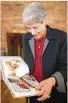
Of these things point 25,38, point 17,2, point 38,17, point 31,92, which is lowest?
point 31,92

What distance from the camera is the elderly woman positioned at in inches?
49.9

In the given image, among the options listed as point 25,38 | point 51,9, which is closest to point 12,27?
point 51,9

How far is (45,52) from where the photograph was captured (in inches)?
52.6

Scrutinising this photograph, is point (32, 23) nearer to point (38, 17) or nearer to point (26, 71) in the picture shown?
point (38, 17)

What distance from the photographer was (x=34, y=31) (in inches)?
52.6

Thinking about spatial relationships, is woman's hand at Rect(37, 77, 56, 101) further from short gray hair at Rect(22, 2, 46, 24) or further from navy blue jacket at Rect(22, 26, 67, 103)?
short gray hair at Rect(22, 2, 46, 24)

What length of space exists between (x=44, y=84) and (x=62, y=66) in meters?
0.18

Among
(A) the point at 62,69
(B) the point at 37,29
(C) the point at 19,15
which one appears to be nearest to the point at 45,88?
(A) the point at 62,69

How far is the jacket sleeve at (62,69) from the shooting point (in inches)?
48.0

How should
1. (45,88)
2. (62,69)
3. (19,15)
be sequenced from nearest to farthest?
(45,88), (62,69), (19,15)

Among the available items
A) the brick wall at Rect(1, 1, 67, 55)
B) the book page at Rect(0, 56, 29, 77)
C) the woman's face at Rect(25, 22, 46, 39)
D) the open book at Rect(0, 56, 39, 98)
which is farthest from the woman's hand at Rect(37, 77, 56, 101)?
the brick wall at Rect(1, 1, 67, 55)

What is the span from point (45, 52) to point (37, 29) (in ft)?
0.46

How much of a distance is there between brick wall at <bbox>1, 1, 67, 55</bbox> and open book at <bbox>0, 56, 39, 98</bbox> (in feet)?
→ 9.24

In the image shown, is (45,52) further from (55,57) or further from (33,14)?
(33,14)
